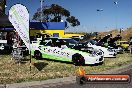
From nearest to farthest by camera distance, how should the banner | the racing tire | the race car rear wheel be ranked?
the banner
the race car rear wheel
the racing tire

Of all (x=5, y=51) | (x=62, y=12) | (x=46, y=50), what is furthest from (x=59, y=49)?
(x=62, y=12)

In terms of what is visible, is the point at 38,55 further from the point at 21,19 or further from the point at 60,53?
the point at 21,19

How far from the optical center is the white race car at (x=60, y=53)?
62.1 ft

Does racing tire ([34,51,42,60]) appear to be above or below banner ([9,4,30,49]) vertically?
A: below

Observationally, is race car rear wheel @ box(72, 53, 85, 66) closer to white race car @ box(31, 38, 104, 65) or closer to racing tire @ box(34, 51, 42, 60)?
white race car @ box(31, 38, 104, 65)

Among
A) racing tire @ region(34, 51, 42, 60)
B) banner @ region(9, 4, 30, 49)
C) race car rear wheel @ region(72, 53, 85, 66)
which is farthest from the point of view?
racing tire @ region(34, 51, 42, 60)

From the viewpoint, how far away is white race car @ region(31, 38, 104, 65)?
18922 mm

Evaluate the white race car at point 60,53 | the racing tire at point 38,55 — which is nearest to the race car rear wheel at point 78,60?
the white race car at point 60,53

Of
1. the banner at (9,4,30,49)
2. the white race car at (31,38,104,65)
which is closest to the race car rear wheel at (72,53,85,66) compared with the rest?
the white race car at (31,38,104,65)

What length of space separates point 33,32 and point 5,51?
27.2 meters

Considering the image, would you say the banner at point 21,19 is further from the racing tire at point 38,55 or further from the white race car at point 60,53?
the racing tire at point 38,55

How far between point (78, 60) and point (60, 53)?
5.59 feet

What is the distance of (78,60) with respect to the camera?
1898 centimetres

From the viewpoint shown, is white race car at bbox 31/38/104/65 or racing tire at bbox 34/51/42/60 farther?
racing tire at bbox 34/51/42/60
